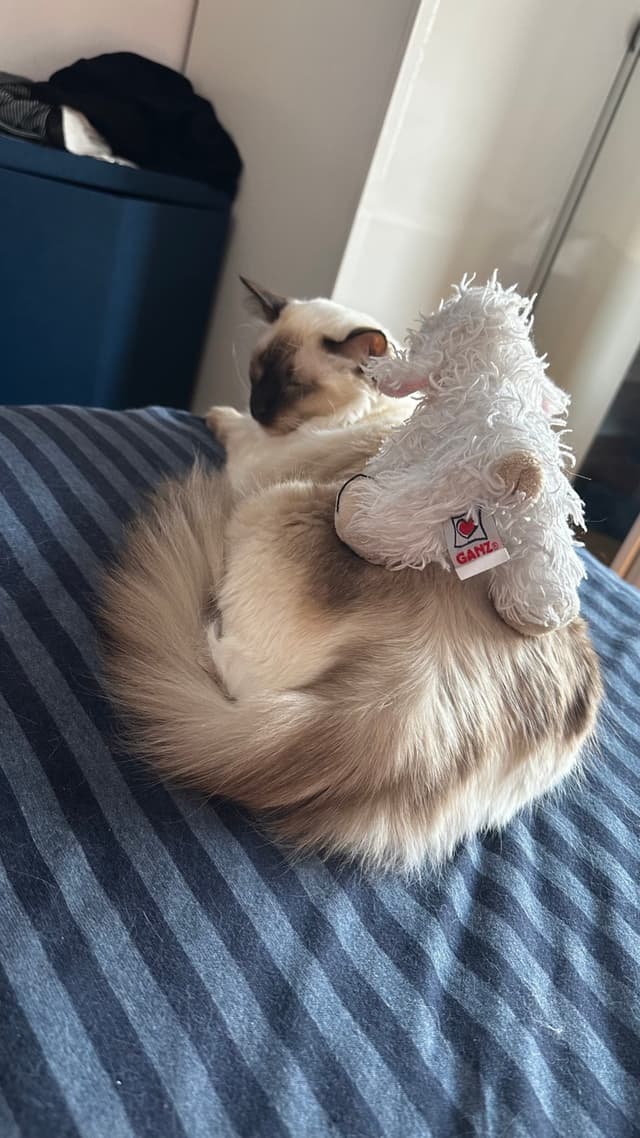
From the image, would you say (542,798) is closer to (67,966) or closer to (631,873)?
(631,873)

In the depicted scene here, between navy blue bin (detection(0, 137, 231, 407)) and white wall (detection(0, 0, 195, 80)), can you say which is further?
white wall (detection(0, 0, 195, 80))

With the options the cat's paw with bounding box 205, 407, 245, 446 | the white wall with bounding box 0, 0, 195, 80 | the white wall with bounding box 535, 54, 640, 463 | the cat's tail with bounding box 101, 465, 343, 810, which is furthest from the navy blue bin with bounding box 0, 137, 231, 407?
the cat's tail with bounding box 101, 465, 343, 810

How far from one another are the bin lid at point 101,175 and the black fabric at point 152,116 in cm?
7

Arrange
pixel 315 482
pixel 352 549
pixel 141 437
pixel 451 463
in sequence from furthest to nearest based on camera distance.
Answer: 1. pixel 141 437
2. pixel 315 482
3. pixel 352 549
4. pixel 451 463

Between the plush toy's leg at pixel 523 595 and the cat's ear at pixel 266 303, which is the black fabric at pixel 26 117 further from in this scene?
the plush toy's leg at pixel 523 595

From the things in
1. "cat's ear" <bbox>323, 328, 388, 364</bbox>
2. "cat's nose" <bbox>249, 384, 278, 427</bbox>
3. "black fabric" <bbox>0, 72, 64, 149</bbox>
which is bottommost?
"cat's nose" <bbox>249, 384, 278, 427</bbox>

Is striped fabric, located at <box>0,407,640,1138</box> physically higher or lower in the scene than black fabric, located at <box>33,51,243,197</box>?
lower

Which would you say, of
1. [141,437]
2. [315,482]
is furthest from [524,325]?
[141,437]

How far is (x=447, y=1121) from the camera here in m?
0.52

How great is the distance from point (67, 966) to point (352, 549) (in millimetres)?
429

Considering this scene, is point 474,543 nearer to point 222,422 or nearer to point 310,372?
point 310,372

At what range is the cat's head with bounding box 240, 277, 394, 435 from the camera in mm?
1182

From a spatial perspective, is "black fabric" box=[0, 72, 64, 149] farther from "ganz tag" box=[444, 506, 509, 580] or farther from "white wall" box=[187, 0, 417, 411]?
"ganz tag" box=[444, 506, 509, 580]

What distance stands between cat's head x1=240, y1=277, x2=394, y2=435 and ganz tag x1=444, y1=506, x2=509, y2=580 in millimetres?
574
